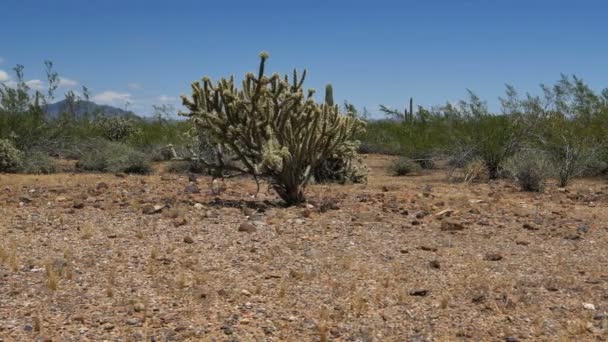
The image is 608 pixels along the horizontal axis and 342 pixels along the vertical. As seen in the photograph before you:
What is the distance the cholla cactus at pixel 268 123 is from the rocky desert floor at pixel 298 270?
59 cm

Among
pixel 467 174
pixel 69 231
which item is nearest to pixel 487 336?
pixel 69 231

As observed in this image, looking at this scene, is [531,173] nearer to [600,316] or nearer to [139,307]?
[600,316]

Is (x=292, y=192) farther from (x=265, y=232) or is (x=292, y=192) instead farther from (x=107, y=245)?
(x=107, y=245)

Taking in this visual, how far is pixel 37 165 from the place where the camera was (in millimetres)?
15898

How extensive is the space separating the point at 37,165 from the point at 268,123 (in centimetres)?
889

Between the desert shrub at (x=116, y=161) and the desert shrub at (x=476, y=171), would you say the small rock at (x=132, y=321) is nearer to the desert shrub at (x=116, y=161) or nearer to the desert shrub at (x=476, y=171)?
the desert shrub at (x=476, y=171)

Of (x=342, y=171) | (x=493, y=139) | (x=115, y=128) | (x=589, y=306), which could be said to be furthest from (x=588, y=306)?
(x=115, y=128)

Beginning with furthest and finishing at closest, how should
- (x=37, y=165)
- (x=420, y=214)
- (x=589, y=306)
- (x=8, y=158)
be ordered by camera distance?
(x=37, y=165) < (x=8, y=158) < (x=420, y=214) < (x=589, y=306)

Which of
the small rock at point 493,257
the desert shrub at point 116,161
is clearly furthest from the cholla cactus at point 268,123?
the desert shrub at point 116,161

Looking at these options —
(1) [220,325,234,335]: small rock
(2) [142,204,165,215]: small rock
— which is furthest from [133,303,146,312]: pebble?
(2) [142,204,165,215]: small rock

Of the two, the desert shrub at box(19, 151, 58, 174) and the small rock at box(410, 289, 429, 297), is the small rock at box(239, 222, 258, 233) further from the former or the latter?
the desert shrub at box(19, 151, 58, 174)

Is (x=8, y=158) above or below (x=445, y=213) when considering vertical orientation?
above

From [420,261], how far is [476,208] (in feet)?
11.3

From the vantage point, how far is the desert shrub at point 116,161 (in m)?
16.6
